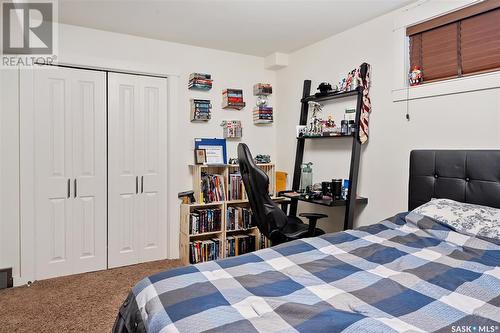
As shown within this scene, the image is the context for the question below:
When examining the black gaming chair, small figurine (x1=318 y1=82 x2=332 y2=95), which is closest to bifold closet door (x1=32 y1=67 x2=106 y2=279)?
the black gaming chair

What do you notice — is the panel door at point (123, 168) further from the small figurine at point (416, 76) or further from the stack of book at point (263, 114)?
the small figurine at point (416, 76)

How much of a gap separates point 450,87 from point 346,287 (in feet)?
6.02

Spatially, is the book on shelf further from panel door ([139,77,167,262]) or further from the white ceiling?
panel door ([139,77,167,262])

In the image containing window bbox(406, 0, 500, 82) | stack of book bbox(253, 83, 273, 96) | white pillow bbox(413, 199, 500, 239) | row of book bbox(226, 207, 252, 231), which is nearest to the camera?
white pillow bbox(413, 199, 500, 239)

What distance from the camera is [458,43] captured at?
2426mm

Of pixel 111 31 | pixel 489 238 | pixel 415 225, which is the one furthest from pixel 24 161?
pixel 489 238

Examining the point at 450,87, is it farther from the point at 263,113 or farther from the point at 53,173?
the point at 53,173

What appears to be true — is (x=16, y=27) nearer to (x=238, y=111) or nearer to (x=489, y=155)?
(x=238, y=111)

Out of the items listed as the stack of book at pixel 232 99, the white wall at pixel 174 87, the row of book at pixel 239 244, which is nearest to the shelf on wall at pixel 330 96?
the stack of book at pixel 232 99

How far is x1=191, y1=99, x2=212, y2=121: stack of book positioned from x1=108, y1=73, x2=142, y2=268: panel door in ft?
1.87

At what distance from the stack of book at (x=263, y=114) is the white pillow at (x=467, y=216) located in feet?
7.38

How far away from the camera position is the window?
2229 millimetres

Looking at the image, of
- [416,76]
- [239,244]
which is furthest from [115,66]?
[416,76]

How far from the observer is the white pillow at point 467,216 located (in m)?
1.83
